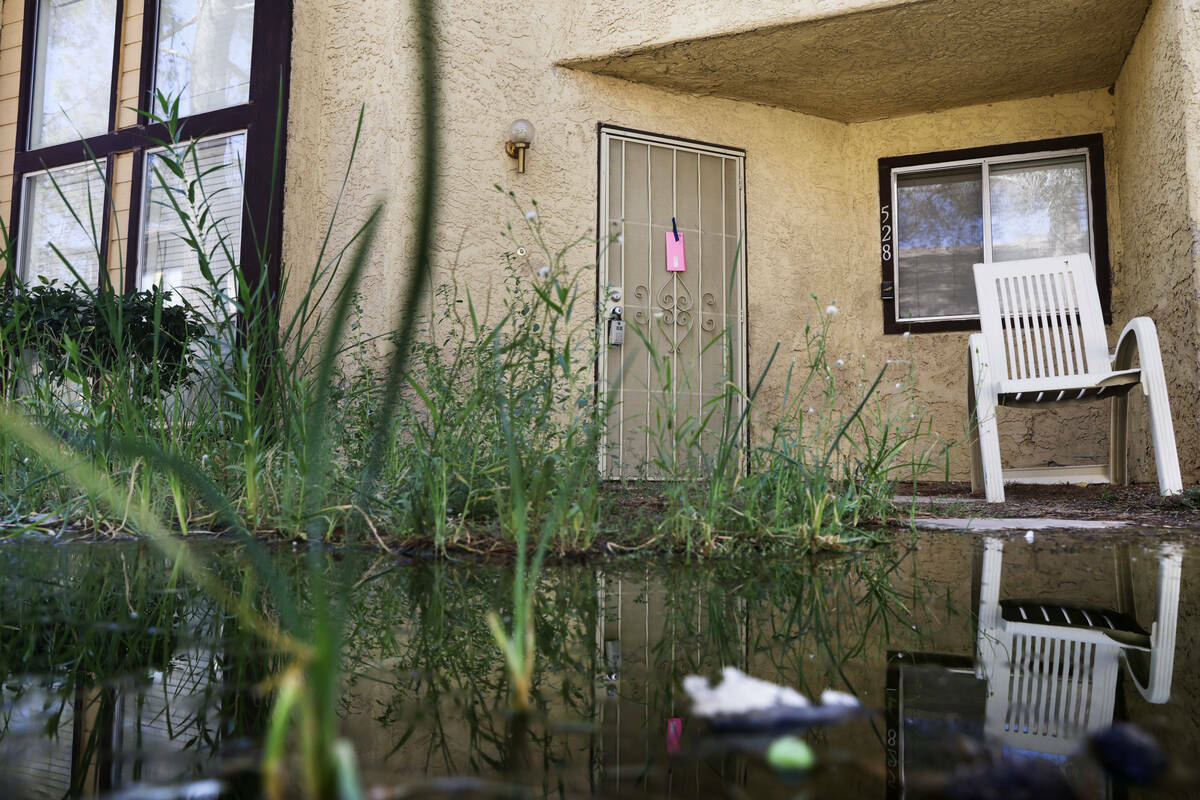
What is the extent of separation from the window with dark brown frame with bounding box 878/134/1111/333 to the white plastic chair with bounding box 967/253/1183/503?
1.50m

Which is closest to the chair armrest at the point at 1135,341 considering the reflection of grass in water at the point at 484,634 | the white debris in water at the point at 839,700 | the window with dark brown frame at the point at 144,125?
the reflection of grass in water at the point at 484,634

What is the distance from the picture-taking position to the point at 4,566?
147 centimetres

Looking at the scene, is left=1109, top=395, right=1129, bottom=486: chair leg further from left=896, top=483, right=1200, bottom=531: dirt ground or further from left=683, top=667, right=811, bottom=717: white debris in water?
left=683, top=667, right=811, bottom=717: white debris in water

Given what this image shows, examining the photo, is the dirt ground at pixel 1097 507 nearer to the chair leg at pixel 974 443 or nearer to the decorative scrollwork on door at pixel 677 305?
the chair leg at pixel 974 443

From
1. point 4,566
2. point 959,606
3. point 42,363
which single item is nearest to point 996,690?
point 959,606

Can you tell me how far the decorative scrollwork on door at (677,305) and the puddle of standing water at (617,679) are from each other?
3.74 meters

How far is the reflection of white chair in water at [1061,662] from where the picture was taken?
617 millimetres

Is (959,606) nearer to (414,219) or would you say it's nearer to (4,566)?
(414,219)

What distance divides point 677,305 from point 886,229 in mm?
1583

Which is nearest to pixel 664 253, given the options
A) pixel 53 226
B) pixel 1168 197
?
pixel 1168 197

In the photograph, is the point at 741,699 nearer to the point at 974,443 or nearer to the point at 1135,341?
the point at 1135,341

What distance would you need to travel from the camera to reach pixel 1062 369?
346cm

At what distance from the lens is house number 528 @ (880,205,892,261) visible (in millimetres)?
5629

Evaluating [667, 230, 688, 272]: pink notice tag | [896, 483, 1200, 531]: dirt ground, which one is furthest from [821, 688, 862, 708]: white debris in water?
[667, 230, 688, 272]: pink notice tag
